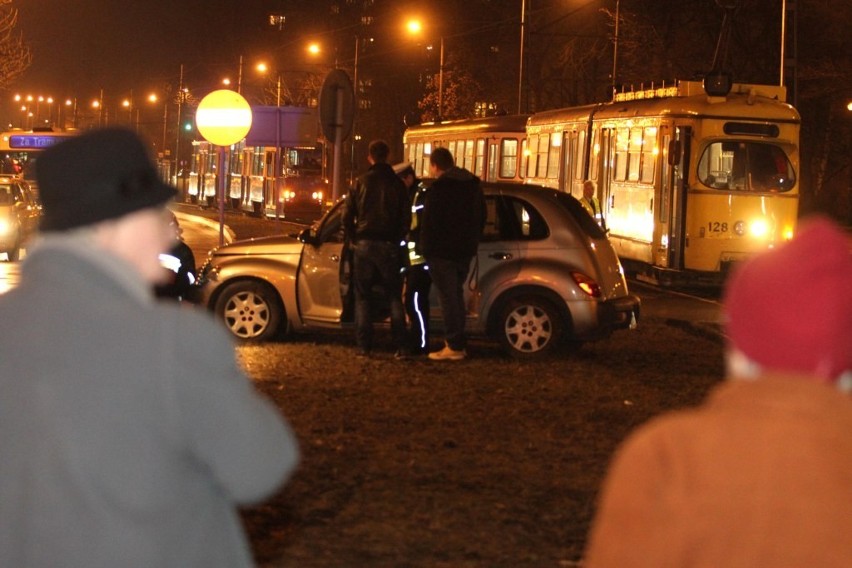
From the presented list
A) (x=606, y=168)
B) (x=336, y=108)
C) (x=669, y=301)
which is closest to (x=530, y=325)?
(x=336, y=108)

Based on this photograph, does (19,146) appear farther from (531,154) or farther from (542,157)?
(542,157)

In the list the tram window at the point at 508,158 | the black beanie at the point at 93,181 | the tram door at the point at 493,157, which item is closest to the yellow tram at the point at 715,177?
the tram window at the point at 508,158

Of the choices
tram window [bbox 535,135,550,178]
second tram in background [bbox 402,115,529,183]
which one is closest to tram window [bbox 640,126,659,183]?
tram window [bbox 535,135,550,178]

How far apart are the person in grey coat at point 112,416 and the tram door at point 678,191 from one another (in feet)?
65.8

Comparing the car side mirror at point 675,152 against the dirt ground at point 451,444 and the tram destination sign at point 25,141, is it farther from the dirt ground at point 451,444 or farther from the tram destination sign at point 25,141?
the tram destination sign at point 25,141

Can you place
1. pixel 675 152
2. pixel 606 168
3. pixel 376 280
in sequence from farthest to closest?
pixel 606 168
pixel 675 152
pixel 376 280

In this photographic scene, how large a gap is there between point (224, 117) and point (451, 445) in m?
10.6

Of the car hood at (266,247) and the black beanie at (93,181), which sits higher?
the black beanie at (93,181)

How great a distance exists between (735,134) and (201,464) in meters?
20.4

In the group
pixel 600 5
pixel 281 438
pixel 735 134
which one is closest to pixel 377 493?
pixel 281 438

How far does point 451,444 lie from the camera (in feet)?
30.3

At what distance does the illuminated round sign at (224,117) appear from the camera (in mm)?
18797

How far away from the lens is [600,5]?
179ft

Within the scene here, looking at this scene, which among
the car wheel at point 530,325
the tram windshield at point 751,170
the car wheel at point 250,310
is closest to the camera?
A: the car wheel at point 530,325
